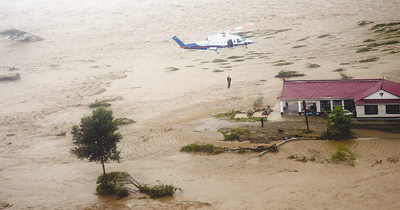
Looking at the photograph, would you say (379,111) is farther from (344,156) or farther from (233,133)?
(233,133)

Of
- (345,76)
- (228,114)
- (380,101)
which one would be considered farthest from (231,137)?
(345,76)

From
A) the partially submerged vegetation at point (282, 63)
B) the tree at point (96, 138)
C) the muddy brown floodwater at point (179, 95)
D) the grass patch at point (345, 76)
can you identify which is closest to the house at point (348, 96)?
the muddy brown floodwater at point (179, 95)

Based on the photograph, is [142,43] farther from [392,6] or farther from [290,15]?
[392,6]

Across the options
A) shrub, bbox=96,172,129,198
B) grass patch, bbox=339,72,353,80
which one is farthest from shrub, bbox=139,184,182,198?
grass patch, bbox=339,72,353,80

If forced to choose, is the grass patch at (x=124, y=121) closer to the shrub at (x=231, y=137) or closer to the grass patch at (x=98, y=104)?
the grass patch at (x=98, y=104)

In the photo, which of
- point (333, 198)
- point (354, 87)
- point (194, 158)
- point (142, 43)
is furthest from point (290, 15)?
point (333, 198)

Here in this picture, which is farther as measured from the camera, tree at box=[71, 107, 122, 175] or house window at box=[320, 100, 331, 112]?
house window at box=[320, 100, 331, 112]

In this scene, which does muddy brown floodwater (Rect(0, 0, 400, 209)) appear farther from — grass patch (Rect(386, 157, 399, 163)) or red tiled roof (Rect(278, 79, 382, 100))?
red tiled roof (Rect(278, 79, 382, 100))
